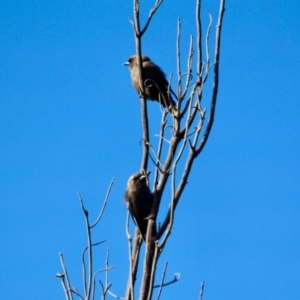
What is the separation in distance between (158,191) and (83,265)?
60 cm

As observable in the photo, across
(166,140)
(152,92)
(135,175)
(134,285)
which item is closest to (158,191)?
(166,140)

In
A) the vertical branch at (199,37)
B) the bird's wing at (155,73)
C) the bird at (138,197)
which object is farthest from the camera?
the bird's wing at (155,73)

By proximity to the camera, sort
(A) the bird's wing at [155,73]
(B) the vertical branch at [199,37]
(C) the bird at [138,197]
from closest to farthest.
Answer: (B) the vertical branch at [199,37], (C) the bird at [138,197], (A) the bird's wing at [155,73]

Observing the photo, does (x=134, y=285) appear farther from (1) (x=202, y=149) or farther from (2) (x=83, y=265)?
(1) (x=202, y=149)

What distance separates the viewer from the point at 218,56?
3.41 metres

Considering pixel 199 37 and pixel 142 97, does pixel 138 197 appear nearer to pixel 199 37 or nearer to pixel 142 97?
pixel 142 97

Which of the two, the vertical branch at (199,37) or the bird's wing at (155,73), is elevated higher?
the bird's wing at (155,73)

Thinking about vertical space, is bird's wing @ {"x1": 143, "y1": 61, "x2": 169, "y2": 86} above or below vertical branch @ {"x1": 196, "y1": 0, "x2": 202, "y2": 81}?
above

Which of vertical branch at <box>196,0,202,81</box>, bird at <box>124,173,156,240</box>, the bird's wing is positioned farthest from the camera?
the bird's wing

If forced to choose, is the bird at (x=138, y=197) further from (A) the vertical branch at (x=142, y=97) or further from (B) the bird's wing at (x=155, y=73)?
(B) the bird's wing at (x=155, y=73)

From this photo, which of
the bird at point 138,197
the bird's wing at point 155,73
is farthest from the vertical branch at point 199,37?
the bird's wing at point 155,73

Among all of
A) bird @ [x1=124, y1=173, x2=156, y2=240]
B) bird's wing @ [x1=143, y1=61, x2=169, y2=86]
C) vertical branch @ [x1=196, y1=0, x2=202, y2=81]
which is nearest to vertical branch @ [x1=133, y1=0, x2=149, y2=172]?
vertical branch @ [x1=196, y1=0, x2=202, y2=81]

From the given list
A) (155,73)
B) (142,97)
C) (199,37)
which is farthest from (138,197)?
(155,73)

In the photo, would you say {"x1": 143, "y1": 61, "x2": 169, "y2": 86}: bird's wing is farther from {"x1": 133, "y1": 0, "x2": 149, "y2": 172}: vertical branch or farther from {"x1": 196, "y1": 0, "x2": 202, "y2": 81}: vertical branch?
{"x1": 196, "y1": 0, "x2": 202, "y2": 81}: vertical branch
